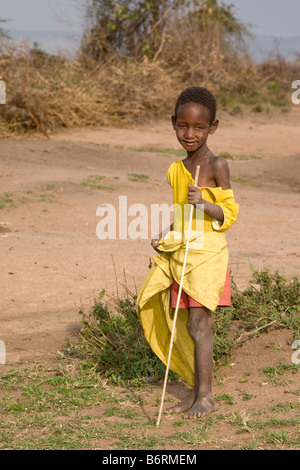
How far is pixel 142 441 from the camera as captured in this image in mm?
2924

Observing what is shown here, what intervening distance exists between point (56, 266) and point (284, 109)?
12.1 m

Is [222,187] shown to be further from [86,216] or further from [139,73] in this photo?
[139,73]

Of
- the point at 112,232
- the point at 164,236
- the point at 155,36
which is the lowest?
the point at 112,232

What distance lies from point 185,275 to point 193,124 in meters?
0.64

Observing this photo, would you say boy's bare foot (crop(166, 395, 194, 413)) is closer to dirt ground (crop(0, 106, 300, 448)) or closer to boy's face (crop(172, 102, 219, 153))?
dirt ground (crop(0, 106, 300, 448))

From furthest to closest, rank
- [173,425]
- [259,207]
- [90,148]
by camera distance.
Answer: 1. [90,148]
2. [259,207]
3. [173,425]

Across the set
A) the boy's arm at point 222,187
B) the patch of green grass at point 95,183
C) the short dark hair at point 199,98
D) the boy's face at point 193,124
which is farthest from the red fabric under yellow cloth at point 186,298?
the patch of green grass at point 95,183

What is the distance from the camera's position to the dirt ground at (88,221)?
4.76m

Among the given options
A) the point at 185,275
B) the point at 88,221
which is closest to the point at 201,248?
the point at 185,275

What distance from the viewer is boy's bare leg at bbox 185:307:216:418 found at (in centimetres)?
319

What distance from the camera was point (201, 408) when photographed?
126 inches

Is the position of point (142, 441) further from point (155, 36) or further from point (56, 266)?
point (155, 36)

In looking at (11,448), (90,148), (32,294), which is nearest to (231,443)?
(11,448)

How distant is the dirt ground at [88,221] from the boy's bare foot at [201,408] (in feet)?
0.91
